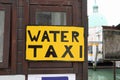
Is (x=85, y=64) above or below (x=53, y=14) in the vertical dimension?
below

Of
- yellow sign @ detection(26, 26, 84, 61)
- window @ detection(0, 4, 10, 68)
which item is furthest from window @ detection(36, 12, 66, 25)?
window @ detection(0, 4, 10, 68)

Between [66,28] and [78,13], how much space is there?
219 millimetres

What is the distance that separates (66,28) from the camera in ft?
10.5

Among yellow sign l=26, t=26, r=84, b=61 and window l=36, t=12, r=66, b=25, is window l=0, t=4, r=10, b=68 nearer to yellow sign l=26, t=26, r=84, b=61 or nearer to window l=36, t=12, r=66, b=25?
yellow sign l=26, t=26, r=84, b=61

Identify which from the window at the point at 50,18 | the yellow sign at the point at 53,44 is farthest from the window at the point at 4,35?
the window at the point at 50,18

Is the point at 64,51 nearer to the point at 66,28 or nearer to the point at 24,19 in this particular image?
the point at 66,28

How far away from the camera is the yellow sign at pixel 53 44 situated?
10.4 ft

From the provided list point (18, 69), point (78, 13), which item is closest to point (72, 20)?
point (78, 13)

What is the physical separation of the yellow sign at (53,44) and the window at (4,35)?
8.4 inches

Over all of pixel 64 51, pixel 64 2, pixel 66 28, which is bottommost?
pixel 64 51

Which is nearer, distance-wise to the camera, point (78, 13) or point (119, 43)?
point (78, 13)

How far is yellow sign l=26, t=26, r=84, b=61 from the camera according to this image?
10.4 ft

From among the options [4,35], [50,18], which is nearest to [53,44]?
[50,18]

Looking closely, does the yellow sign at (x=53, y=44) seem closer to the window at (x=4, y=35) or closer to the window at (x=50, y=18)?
the window at (x=50, y=18)
